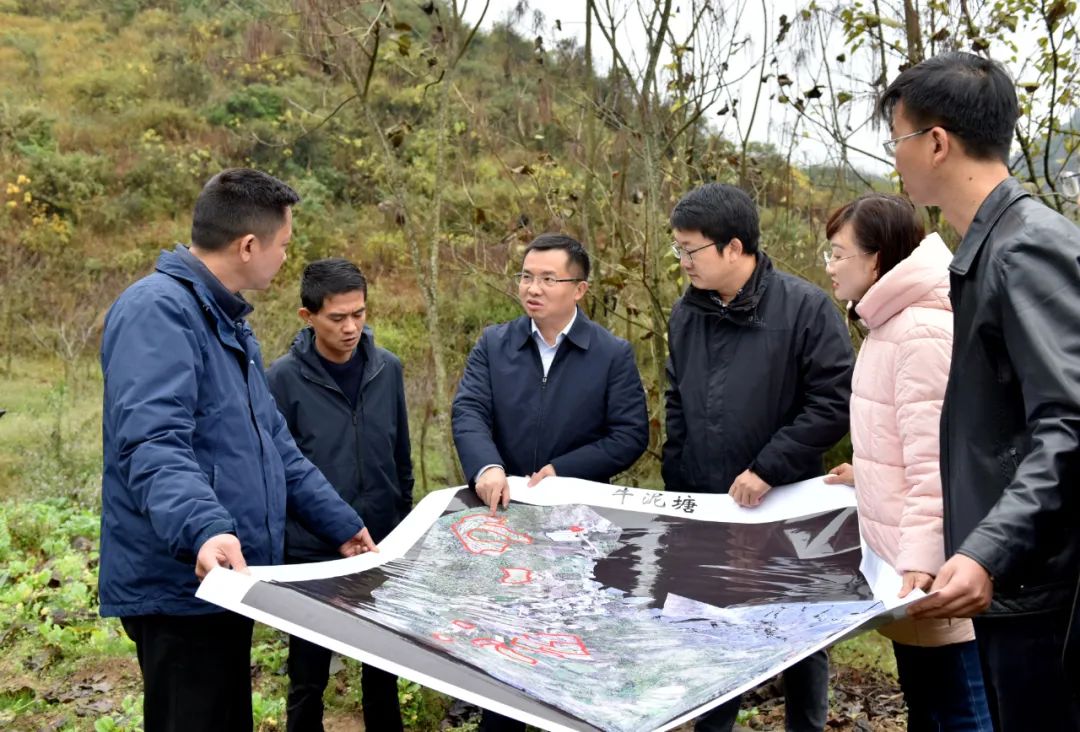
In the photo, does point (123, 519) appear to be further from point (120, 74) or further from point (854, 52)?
point (120, 74)

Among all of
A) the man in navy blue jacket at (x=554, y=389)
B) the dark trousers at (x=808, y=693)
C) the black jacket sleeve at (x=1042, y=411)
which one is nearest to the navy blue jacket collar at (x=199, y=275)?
the man in navy blue jacket at (x=554, y=389)

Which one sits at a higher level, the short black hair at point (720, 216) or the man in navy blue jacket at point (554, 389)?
the short black hair at point (720, 216)

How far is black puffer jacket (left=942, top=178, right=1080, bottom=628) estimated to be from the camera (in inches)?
67.8

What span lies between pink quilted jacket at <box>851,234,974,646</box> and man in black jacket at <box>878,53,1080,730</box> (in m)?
0.26

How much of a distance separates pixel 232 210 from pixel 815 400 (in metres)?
1.91

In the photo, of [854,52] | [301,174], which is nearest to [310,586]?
[854,52]

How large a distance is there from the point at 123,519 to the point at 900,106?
2052 millimetres

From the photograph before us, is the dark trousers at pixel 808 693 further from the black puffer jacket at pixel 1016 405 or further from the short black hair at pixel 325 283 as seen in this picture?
the short black hair at pixel 325 283

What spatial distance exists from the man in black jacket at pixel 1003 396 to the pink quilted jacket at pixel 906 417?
0.87ft

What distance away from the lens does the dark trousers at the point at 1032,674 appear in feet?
6.10

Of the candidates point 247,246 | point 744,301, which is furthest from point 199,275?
point 744,301

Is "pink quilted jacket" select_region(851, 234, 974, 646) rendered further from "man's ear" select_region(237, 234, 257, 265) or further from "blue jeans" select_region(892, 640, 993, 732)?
"man's ear" select_region(237, 234, 257, 265)

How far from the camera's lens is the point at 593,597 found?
8.66 ft

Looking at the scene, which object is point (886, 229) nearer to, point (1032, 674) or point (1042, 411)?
point (1042, 411)
